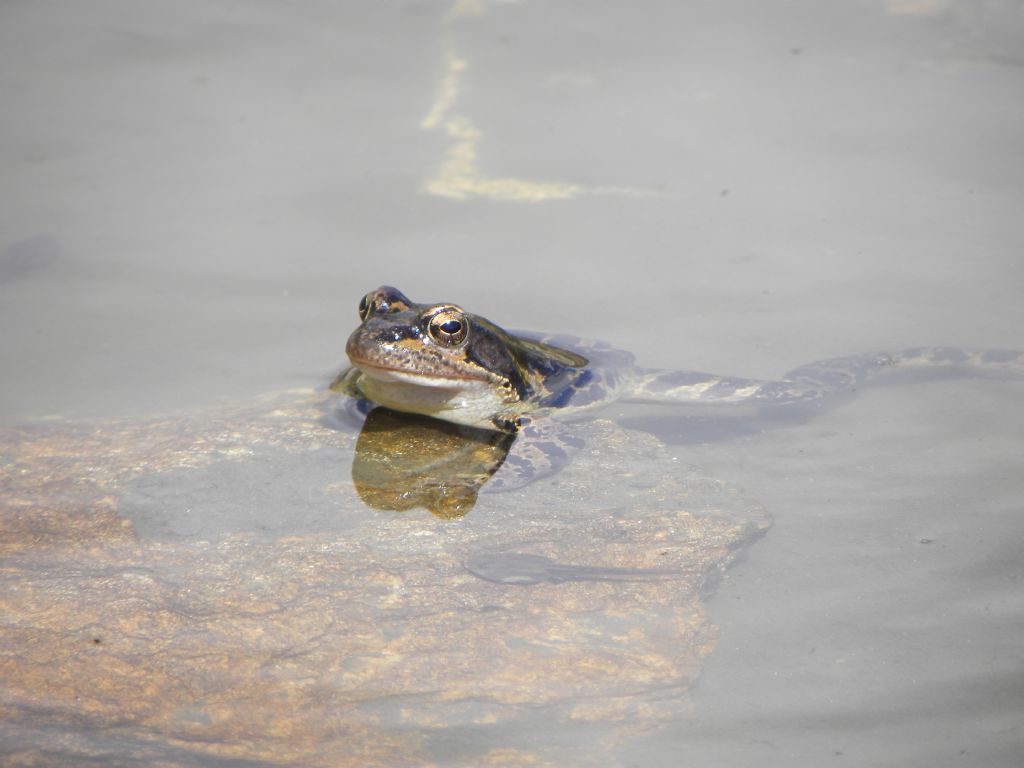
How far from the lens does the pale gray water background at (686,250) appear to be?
5.03 m

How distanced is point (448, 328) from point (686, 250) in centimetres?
349

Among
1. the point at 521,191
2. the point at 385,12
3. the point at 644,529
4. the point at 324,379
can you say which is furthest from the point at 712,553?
the point at 385,12

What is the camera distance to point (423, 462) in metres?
6.14

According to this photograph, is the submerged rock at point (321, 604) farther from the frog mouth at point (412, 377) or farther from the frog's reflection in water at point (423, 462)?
the frog mouth at point (412, 377)

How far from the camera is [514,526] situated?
5.58m

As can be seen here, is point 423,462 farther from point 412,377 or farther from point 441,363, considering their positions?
point 441,363

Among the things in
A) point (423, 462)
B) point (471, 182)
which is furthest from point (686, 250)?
point (423, 462)

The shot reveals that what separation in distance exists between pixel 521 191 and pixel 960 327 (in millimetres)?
4212

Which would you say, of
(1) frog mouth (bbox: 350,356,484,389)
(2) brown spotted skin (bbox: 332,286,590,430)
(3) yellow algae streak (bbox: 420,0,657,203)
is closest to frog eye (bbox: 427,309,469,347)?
(2) brown spotted skin (bbox: 332,286,590,430)

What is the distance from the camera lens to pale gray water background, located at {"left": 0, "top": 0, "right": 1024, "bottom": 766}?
5027 mm

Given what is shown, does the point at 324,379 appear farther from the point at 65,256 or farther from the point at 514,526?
the point at 65,256

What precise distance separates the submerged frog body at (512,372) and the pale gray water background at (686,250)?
0.32m

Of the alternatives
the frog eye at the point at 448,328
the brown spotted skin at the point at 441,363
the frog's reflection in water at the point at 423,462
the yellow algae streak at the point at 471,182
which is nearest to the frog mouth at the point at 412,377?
the brown spotted skin at the point at 441,363

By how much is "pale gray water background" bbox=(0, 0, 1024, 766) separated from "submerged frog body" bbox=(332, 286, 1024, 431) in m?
0.32
